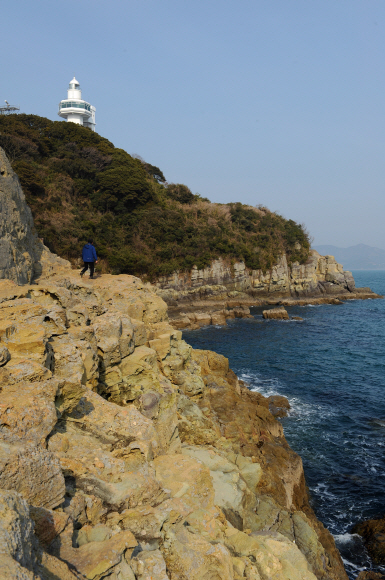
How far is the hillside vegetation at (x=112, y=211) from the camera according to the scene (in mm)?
45250

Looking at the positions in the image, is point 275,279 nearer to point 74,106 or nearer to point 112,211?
point 112,211

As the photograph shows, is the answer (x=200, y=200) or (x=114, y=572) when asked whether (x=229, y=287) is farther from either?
(x=114, y=572)

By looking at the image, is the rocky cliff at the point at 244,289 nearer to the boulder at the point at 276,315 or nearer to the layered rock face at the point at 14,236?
the boulder at the point at 276,315

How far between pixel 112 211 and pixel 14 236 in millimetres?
40496

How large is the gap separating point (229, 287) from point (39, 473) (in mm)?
51002

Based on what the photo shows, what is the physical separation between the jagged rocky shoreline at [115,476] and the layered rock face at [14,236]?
75cm

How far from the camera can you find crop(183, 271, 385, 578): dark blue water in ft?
44.4

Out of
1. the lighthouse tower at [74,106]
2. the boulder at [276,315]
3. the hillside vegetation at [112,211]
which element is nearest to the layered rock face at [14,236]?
the hillside vegetation at [112,211]

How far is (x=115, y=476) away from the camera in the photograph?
5512 millimetres

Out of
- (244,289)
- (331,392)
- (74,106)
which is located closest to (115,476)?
(331,392)

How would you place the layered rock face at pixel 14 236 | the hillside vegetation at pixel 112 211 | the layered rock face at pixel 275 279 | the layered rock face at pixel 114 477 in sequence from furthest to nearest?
the layered rock face at pixel 275 279 < the hillside vegetation at pixel 112 211 < the layered rock face at pixel 14 236 < the layered rock face at pixel 114 477

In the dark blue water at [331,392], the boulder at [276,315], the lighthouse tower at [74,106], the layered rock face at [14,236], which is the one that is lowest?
the dark blue water at [331,392]

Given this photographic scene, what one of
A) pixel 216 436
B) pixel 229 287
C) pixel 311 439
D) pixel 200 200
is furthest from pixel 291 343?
pixel 200 200

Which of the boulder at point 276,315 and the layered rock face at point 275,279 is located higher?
the layered rock face at point 275,279
